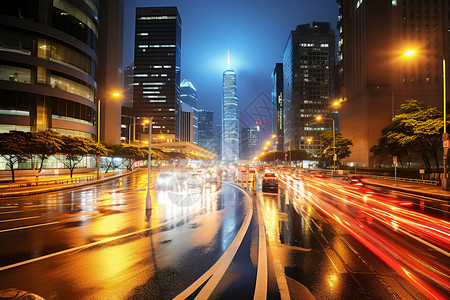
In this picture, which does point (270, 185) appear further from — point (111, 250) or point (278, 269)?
point (111, 250)

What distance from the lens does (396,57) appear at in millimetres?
60344

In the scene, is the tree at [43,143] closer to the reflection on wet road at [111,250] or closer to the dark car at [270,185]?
the reflection on wet road at [111,250]

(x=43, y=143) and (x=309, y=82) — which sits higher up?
(x=309, y=82)

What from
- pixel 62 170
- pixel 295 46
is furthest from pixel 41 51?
pixel 295 46

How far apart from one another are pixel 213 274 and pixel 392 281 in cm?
406

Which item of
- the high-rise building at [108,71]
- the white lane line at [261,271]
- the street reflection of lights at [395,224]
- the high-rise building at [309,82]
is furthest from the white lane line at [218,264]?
the high-rise building at [309,82]

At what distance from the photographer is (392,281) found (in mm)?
5332

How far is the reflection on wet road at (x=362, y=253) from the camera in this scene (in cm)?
503

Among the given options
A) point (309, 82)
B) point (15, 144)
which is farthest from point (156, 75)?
point (15, 144)

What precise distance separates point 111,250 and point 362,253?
7.58m

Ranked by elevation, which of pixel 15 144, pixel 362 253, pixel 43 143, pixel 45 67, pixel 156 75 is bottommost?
pixel 362 253

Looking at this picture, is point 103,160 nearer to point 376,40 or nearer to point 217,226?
point 217,226

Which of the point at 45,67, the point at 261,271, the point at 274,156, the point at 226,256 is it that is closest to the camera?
the point at 261,271

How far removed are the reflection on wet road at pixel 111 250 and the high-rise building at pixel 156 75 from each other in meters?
171
